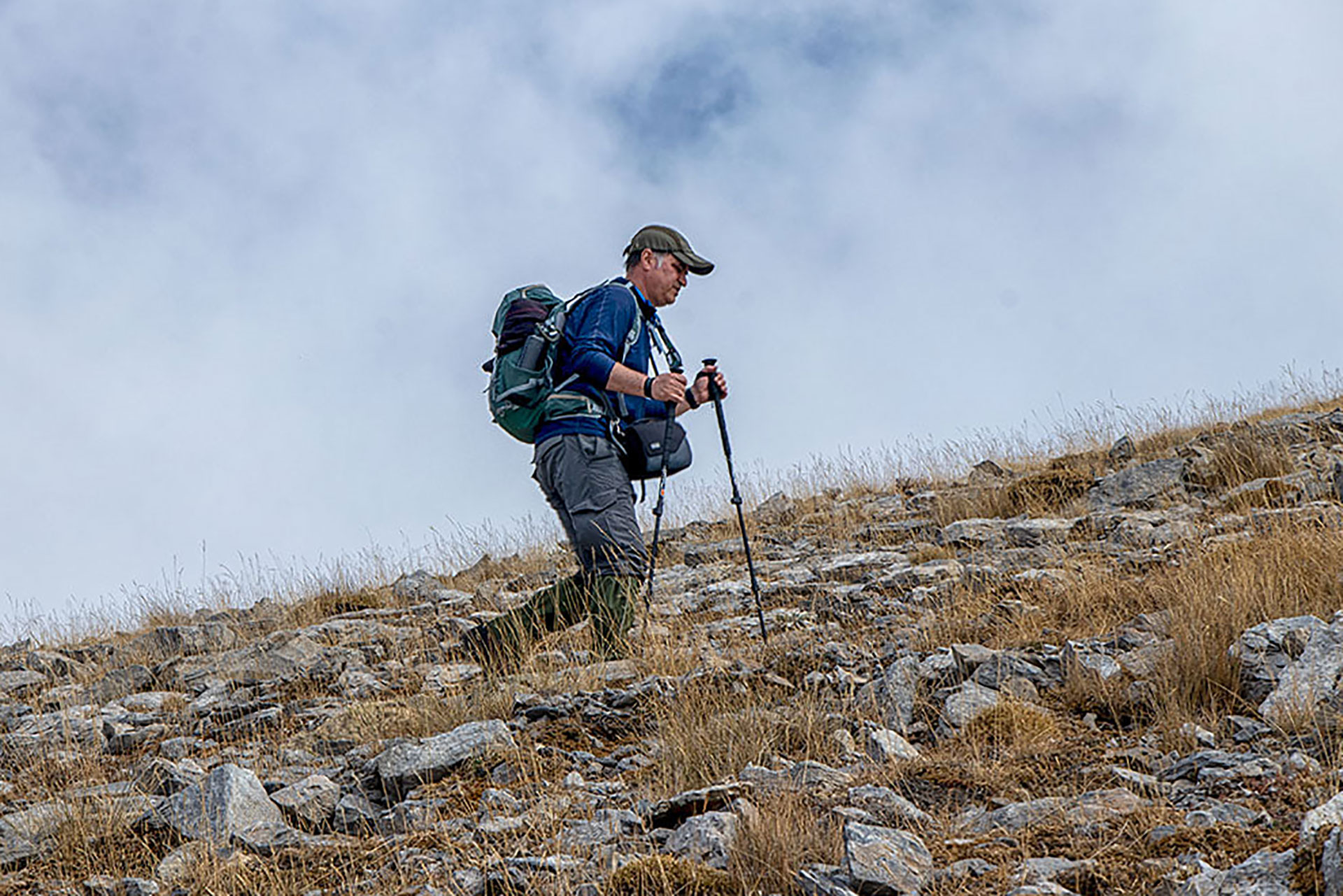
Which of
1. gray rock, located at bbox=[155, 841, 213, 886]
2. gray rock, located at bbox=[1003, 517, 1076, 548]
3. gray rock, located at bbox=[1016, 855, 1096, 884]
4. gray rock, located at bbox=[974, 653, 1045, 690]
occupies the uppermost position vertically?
gray rock, located at bbox=[1003, 517, 1076, 548]

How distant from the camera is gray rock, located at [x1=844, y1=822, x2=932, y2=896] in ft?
10.9

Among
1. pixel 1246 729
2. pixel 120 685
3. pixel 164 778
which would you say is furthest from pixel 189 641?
pixel 1246 729

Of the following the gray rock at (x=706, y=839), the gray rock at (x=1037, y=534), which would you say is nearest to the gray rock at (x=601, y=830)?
the gray rock at (x=706, y=839)

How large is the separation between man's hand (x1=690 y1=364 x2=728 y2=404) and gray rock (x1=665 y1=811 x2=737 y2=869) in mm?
3085

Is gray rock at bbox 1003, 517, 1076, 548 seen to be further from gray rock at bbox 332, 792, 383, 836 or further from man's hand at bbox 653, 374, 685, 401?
gray rock at bbox 332, 792, 383, 836

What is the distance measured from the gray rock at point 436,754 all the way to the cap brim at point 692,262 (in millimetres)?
2845

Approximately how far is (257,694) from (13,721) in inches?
66.1

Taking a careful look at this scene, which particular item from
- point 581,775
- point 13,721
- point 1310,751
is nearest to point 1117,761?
point 1310,751

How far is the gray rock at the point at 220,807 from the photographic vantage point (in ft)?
15.2

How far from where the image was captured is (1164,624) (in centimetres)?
581

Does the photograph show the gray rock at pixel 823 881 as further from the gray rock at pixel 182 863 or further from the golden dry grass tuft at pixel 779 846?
the gray rock at pixel 182 863

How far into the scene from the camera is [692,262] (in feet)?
22.6

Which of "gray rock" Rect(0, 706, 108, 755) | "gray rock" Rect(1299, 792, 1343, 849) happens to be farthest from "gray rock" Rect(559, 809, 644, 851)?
"gray rock" Rect(0, 706, 108, 755)

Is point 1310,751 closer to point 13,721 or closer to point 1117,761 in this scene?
point 1117,761
